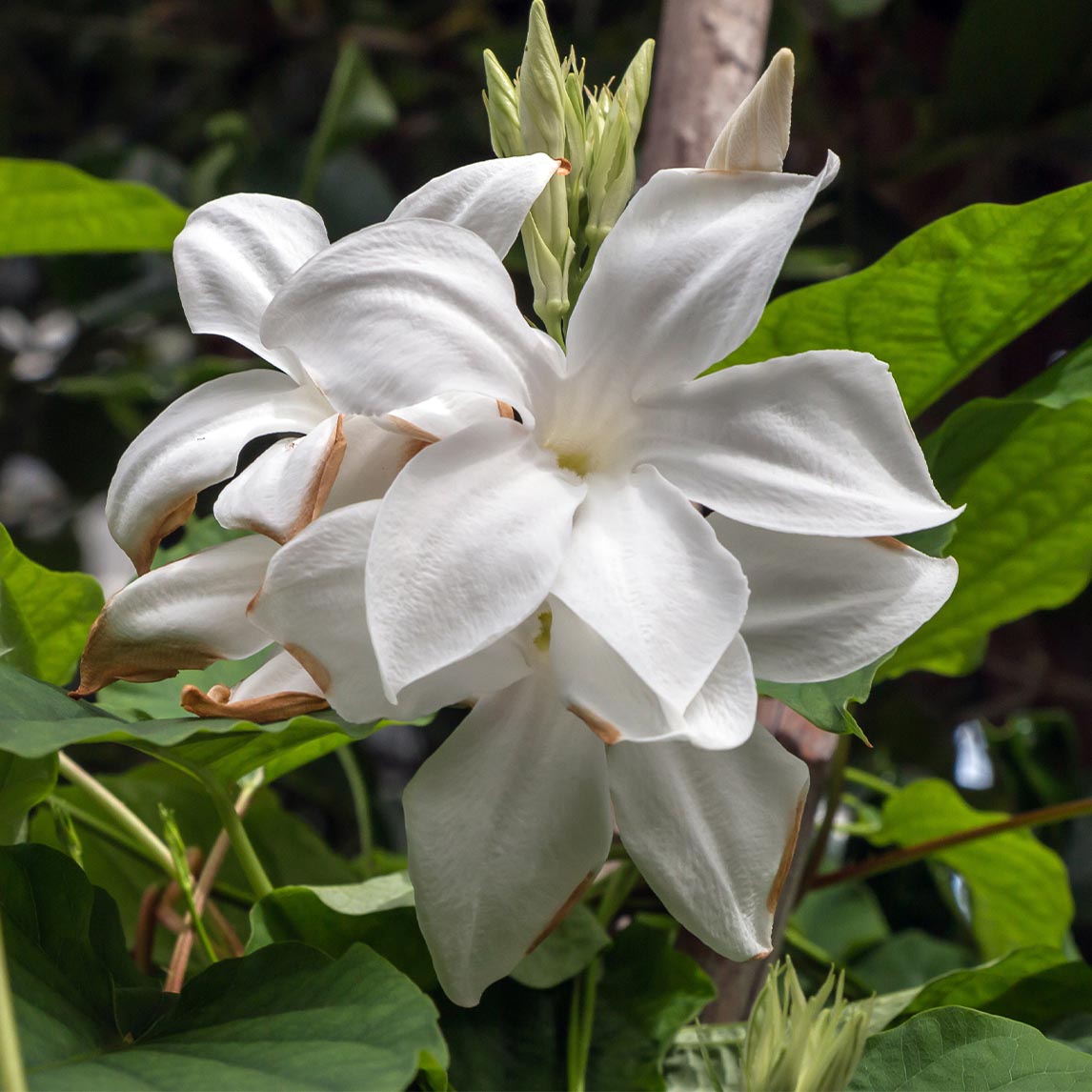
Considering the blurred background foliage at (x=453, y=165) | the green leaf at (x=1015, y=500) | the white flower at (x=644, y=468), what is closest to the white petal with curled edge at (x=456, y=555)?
the white flower at (x=644, y=468)

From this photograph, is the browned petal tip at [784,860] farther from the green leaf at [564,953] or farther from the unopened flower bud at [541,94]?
the unopened flower bud at [541,94]

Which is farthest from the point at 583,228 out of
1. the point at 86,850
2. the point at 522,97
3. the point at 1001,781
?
the point at 1001,781

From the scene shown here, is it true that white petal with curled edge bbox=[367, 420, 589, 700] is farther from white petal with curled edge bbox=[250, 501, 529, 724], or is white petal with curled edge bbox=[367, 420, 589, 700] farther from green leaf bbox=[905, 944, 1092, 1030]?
green leaf bbox=[905, 944, 1092, 1030]

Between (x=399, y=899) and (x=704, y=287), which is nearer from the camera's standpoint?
(x=704, y=287)

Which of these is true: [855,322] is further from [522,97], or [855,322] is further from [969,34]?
[969,34]

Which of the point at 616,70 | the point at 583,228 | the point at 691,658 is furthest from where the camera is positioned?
the point at 616,70

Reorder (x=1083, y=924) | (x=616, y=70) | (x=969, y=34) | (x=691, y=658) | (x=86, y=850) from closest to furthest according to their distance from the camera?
(x=691, y=658)
(x=86, y=850)
(x=1083, y=924)
(x=969, y=34)
(x=616, y=70)

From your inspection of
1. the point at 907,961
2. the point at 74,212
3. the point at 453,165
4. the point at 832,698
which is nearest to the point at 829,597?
the point at 832,698

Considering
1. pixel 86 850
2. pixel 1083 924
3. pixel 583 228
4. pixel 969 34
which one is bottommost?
pixel 1083 924
